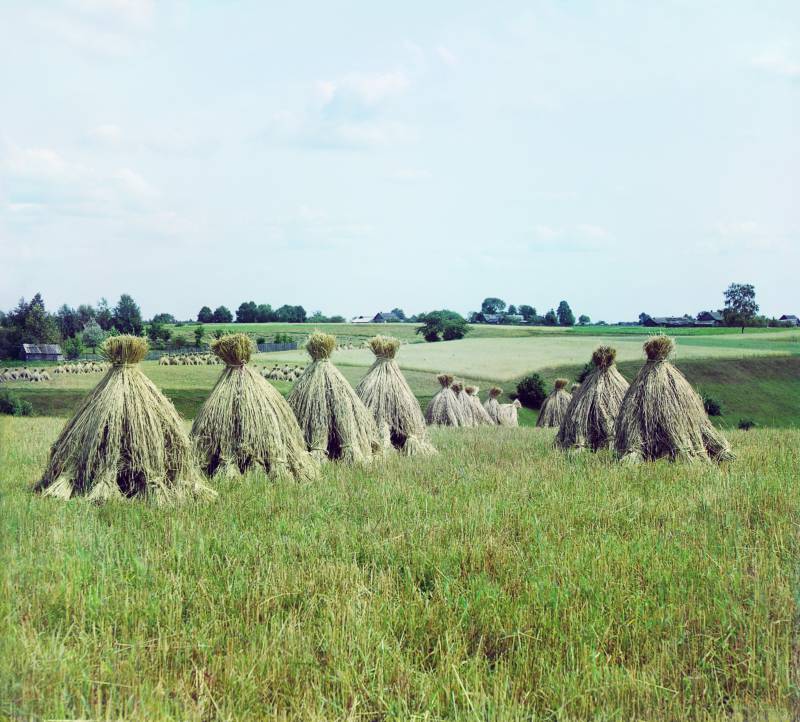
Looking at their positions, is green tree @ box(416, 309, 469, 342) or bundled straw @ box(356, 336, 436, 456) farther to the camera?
green tree @ box(416, 309, 469, 342)

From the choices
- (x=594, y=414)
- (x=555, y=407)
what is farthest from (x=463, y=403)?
(x=594, y=414)

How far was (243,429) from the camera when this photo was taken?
1128cm

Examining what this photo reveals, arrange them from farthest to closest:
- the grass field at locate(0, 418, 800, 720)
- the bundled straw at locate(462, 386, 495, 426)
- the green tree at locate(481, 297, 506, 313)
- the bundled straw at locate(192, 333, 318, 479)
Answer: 1. the green tree at locate(481, 297, 506, 313)
2. the bundled straw at locate(462, 386, 495, 426)
3. the bundled straw at locate(192, 333, 318, 479)
4. the grass field at locate(0, 418, 800, 720)

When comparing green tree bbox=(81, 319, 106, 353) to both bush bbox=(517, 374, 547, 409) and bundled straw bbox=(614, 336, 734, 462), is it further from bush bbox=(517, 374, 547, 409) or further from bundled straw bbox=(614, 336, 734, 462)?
bush bbox=(517, 374, 547, 409)

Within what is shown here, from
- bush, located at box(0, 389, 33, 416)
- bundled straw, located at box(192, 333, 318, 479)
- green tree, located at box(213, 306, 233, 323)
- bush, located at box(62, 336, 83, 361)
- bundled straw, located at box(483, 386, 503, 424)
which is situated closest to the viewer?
bundled straw, located at box(192, 333, 318, 479)

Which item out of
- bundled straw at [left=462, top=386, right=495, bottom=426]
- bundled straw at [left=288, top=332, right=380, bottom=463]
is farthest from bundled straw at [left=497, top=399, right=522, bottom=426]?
bundled straw at [left=288, top=332, right=380, bottom=463]

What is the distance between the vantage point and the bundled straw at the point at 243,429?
11.2 meters

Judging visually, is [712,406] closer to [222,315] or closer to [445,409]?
[445,409]

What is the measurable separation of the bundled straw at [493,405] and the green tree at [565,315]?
25.9 m

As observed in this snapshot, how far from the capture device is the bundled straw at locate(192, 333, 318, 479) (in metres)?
11.2

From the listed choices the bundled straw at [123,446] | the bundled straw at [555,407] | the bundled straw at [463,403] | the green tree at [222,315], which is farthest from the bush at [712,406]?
the bundled straw at [123,446]

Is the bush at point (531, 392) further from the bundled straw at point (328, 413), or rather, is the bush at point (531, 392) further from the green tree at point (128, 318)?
the green tree at point (128, 318)

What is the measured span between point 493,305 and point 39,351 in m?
78.0

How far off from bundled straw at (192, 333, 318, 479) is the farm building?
2.50m
